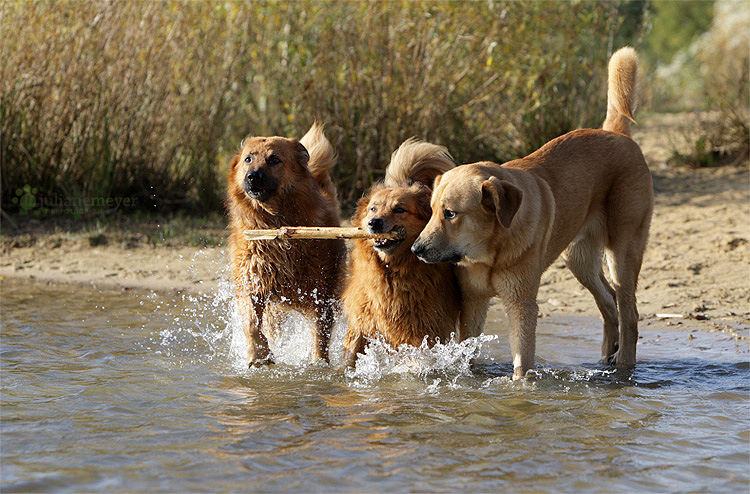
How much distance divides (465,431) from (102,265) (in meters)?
5.59

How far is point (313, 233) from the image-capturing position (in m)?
5.51

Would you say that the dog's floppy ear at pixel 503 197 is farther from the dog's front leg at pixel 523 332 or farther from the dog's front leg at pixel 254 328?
the dog's front leg at pixel 254 328

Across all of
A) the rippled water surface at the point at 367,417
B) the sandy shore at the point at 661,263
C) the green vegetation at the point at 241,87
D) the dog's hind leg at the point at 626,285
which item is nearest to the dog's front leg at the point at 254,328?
the rippled water surface at the point at 367,417

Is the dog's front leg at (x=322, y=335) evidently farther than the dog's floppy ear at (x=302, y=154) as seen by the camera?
Yes

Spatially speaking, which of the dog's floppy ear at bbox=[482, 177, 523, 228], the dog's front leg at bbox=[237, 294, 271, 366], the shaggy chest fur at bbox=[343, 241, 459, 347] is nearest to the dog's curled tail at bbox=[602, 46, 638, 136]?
the dog's floppy ear at bbox=[482, 177, 523, 228]

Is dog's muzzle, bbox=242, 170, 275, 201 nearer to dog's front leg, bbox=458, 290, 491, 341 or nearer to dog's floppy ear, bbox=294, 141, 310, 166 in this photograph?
dog's floppy ear, bbox=294, 141, 310, 166

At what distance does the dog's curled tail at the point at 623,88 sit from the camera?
6414 mm

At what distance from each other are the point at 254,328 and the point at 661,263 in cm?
426

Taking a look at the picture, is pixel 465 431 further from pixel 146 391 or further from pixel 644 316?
pixel 644 316

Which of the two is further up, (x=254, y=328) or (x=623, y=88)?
(x=623, y=88)

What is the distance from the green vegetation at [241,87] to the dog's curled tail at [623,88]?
3545 mm

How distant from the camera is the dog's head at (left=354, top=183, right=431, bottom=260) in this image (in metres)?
5.29

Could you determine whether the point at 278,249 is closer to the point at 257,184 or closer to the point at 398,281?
the point at 257,184

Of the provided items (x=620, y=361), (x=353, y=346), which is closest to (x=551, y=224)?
(x=620, y=361)
